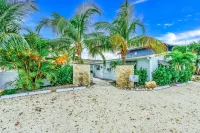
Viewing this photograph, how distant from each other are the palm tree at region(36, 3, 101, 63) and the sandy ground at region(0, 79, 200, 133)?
16.0 feet

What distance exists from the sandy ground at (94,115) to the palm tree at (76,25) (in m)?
4.88

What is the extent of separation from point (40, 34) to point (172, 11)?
13.7m

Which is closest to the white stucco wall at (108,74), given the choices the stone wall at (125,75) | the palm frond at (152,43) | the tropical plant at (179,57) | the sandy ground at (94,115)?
the stone wall at (125,75)

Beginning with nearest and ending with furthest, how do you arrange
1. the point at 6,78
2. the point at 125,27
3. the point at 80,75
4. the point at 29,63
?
the point at 29,63 < the point at 6,78 < the point at 80,75 < the point at 125,27

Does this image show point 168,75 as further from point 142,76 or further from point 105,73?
point 105,73

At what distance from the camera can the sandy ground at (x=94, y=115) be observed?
4.83 metres

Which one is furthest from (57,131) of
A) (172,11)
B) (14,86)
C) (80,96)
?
(172,11)

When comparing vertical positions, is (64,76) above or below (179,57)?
below

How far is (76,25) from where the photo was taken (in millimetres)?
11398

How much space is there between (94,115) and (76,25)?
7873 millimetres

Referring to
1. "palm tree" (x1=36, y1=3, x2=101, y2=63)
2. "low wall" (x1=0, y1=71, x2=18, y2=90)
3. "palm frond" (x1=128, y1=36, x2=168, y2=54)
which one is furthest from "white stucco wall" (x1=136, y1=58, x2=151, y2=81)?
"low wall" (x1=0, y1=71, x2=18, y2=90)

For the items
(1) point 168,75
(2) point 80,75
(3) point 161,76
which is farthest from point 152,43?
(2) point 80,75

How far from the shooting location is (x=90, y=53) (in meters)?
12.5

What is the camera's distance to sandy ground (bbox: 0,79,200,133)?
4829 millimetres
